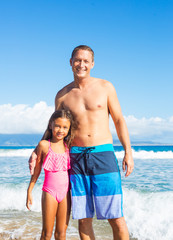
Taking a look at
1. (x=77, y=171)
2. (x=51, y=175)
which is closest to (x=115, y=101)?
(x=77, y=171)

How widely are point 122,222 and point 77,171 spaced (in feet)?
2.33

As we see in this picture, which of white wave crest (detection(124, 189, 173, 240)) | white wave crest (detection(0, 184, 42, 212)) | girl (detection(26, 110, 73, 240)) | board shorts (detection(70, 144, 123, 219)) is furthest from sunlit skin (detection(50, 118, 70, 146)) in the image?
white wave crest (detection(0, 184, 42, 212))

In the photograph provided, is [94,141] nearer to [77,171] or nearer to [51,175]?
[77,171]

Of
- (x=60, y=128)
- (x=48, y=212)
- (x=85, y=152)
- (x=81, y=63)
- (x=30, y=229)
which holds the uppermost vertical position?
(x=81, y=63)

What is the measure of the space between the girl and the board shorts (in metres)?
0.10

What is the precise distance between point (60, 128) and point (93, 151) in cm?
44

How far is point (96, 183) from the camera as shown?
9.18ft

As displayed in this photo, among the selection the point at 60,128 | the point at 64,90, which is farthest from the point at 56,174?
the point at 64,90

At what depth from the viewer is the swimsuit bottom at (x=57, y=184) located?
9.20 ft

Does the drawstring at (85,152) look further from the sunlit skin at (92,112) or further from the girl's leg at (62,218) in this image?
the girl's leg at (62,218)

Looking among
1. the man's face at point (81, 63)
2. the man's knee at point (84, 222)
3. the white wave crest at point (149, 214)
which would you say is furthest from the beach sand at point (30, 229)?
the man's face at point (81, 63)

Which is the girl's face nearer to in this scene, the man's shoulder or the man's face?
the man's shoulder

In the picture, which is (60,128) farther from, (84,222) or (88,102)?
(84,222)

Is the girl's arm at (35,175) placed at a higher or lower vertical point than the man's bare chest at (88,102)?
lower
